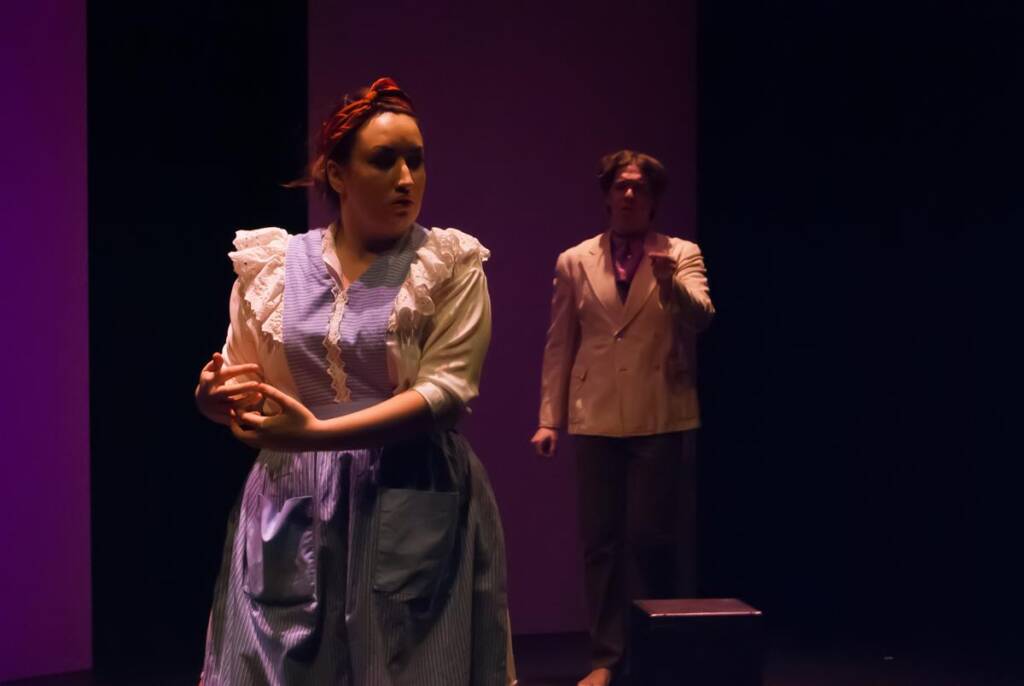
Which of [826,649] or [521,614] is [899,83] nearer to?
[826,649]

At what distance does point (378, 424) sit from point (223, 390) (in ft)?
0.90

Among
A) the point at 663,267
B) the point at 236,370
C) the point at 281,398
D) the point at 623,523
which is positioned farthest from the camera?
the point at 623,523

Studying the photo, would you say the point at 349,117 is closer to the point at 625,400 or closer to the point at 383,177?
the point at 383,177

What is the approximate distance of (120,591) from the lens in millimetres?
4621

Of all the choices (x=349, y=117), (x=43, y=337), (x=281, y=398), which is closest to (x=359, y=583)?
(x=281, y=398)

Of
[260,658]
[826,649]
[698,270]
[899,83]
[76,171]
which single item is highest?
[899,83]

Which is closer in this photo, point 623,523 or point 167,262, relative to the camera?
point 623,523

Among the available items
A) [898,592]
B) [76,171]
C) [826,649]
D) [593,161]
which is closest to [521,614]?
[826,649]

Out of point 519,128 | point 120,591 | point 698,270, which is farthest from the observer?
point 519,128

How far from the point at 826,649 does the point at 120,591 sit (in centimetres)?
254

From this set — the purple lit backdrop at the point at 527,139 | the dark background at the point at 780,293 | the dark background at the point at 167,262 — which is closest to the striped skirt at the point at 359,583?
the dark background at the point at 780,293

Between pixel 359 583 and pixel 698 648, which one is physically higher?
pixel 359 583

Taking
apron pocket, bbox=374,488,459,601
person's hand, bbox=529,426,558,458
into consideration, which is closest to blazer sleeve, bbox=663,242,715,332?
person's hand, bbox=529,426,558,458

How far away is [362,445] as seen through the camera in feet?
7.24
